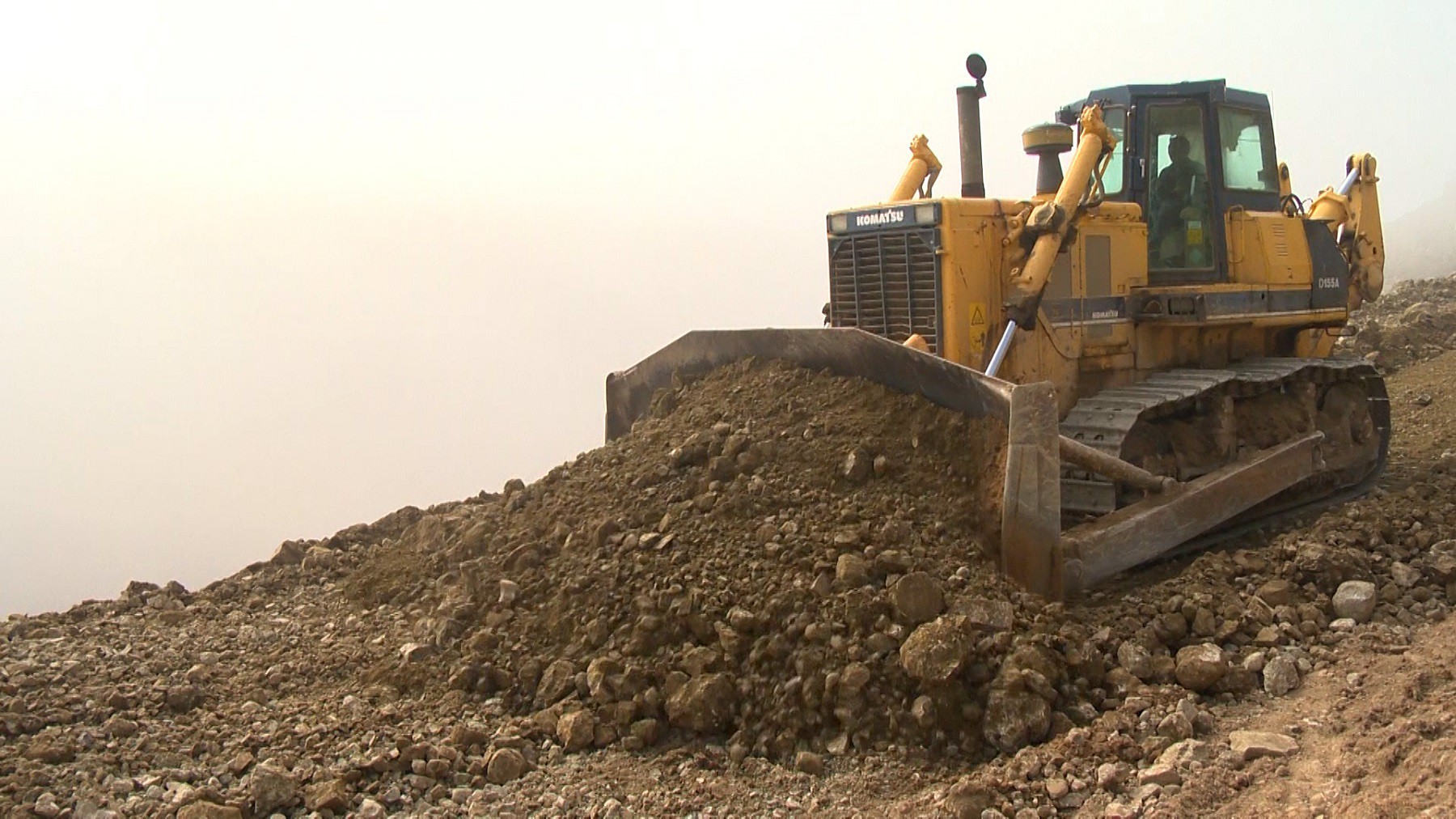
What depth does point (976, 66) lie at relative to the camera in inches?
330

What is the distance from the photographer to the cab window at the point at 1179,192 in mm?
8953

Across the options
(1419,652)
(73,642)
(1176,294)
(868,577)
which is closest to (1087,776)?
(868,577)

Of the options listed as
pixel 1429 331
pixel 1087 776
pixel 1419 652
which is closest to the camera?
pixel 1087 776

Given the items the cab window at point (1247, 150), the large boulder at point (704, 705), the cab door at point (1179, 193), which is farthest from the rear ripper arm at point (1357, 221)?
the large boulder at point (704, 705)

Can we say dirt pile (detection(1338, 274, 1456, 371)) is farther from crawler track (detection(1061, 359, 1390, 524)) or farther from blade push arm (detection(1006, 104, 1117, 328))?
blade push arm (detection(1006, 104, 1117, 328))

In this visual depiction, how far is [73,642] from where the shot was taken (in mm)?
7129

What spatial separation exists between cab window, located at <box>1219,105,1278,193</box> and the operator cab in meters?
0.01

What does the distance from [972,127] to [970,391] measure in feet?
7.73

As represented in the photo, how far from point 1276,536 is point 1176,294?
1798 millimetres

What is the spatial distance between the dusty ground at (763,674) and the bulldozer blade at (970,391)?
18cm

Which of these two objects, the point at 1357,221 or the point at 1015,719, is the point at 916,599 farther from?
the point at 1357,221

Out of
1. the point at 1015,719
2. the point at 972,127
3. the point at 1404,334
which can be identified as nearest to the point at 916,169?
the point at 972,127

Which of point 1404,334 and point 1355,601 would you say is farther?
point 1404,334

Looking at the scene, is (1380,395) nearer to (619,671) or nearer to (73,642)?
(619,671)
